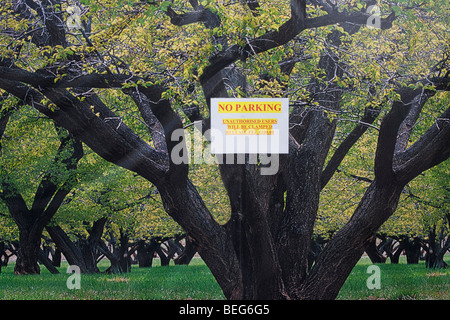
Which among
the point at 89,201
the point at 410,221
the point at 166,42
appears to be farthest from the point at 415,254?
the point at 166,42

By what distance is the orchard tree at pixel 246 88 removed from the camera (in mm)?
8180

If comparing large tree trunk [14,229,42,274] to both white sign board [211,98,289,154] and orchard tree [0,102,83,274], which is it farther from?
white sign board [211,98,289,154]

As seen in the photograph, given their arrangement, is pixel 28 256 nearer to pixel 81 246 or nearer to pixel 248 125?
pixel 81 246

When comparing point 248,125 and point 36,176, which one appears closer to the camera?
point 248,125

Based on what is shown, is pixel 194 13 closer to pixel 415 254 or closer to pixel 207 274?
pixel 207 274

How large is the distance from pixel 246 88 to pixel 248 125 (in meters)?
0.92

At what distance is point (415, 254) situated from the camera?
1095 inches

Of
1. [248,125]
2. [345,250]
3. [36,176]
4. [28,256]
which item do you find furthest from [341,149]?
[28,256]

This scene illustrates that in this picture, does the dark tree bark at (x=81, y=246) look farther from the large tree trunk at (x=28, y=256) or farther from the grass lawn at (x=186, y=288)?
the grass lawn at (x=186, y=288)

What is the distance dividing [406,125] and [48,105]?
7.54 m

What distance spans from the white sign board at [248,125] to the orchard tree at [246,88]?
1.02 feet

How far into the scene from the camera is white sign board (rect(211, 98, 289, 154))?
25.6ft

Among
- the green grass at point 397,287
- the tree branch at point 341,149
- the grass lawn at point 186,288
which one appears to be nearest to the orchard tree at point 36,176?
the grass lawn at point 186,288

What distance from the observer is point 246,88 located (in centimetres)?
840
